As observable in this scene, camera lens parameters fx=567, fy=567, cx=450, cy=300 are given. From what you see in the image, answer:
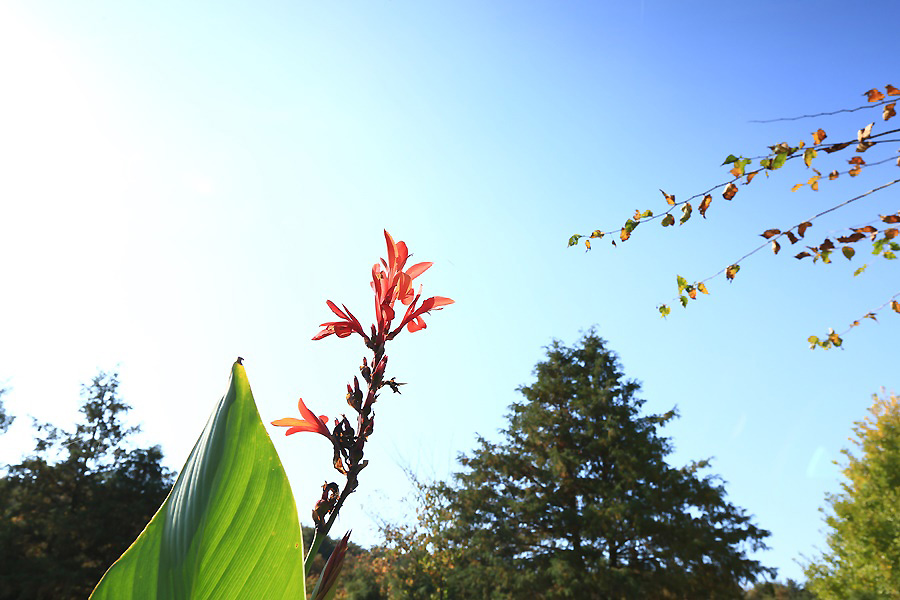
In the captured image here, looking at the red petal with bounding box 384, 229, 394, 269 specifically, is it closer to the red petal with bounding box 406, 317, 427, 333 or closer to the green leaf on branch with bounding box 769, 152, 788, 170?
the red petal with bounding box 406, 317, 427, 333

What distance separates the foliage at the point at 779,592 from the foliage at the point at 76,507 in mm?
32583

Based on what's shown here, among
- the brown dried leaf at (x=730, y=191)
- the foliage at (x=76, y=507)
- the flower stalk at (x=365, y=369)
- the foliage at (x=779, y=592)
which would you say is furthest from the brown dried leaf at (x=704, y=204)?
the foliage at (x=779, y=592)

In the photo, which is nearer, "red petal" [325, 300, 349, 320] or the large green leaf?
the large green leaf

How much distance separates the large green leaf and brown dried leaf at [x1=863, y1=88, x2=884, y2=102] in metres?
2.77

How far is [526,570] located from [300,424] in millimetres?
15594

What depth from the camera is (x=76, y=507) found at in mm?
21266

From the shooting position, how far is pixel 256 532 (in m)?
0.61

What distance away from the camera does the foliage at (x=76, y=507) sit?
18.8m

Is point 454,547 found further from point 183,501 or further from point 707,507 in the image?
point 183,501

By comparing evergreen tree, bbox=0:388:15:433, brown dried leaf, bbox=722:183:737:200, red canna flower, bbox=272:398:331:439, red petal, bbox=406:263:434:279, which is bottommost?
red canna flower, bbox=272:398:331:439

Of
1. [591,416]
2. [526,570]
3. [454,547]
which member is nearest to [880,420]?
[591,416]

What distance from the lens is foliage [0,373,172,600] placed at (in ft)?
61.8

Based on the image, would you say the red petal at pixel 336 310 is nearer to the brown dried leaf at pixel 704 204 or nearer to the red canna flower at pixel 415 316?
the red canna flower at pixel 415 316

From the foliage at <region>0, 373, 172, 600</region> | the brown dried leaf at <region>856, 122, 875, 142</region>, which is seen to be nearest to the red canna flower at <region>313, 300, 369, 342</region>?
the brown dried leaf at <region>856, 122, 875, 142</region>
